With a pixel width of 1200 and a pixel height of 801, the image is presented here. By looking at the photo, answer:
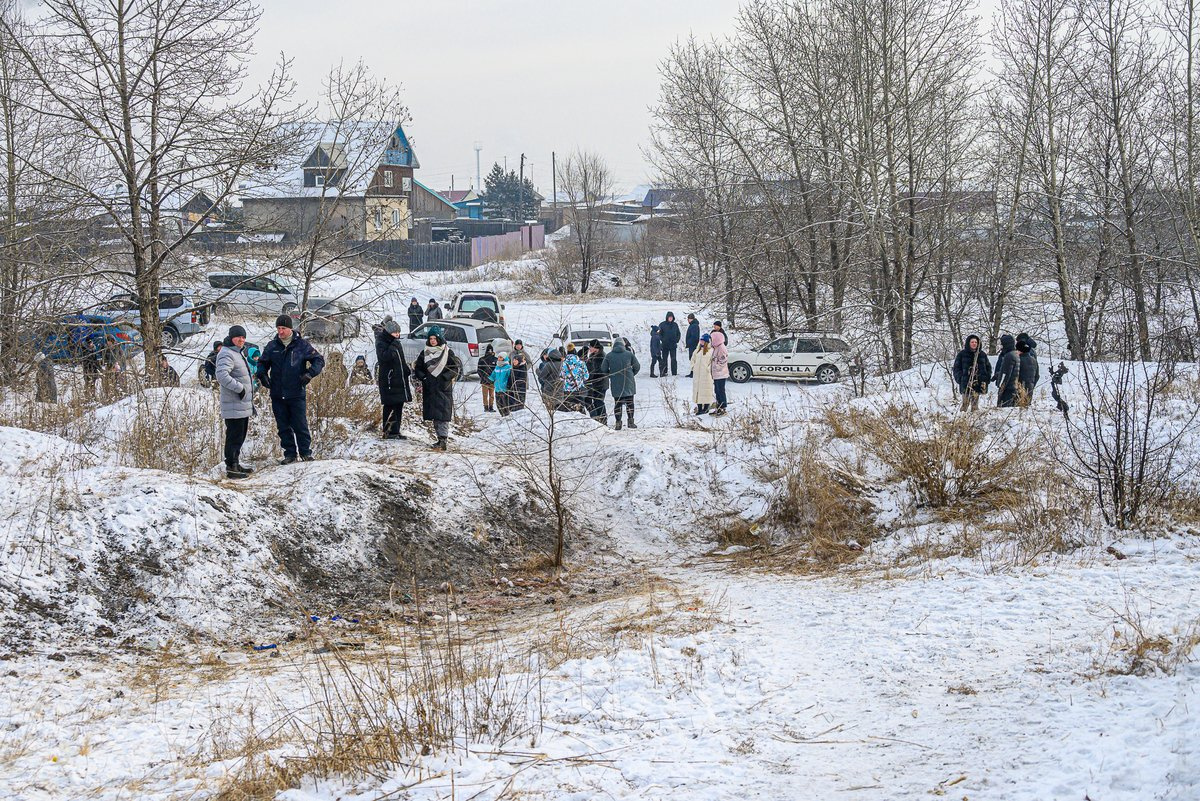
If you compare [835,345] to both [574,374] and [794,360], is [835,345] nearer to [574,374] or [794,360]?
[794,360]

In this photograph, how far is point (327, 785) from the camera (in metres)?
4.32

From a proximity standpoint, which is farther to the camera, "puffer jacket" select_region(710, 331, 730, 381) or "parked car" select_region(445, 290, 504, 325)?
"parked car" select_region(445, 290, 504, 325)

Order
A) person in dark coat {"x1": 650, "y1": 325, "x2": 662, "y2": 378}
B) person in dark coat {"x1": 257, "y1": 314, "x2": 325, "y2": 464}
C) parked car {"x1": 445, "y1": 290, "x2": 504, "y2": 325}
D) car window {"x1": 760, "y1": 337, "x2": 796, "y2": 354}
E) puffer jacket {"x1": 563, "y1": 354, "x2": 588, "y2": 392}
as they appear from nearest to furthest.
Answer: person in dark coat {"x1": 257, "y1": 314, "x2": 325, "y2": 464}, puffer jacket {"x1": 563, "y1": 354, "x2": 588, "y2": 392}, car window {"x1": 760, "y1": 337, "x2": 796, "y2": 354}, person in dark coat {"x1": 650, "y1": 325, "x2": 662, "y2": 378}, parked car {"x1": 445, "y1": 290, "x2": 504, "y2": 325}

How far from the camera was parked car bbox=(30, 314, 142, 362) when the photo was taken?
13.8m

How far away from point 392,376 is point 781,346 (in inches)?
562

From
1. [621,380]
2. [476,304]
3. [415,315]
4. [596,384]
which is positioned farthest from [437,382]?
[415,315]

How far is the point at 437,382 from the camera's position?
1209 centimetres

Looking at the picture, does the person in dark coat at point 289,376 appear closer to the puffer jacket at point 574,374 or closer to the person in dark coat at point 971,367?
the puffer jacket at point 574,374

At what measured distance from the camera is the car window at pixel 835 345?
2287 centimetres

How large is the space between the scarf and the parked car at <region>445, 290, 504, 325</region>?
14.6 m

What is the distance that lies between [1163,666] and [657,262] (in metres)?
50.0

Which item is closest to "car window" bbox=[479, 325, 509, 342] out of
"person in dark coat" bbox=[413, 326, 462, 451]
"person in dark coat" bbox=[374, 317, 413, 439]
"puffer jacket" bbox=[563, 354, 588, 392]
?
"puffer jacket" bbox=[563, 354, 588, 392]

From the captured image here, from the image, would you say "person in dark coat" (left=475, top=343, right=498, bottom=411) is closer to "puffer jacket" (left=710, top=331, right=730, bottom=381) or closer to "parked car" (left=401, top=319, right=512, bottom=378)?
"puffer jacket" (left=710, top=331, right=730, bottom=381)

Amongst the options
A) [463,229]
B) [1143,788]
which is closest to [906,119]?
[1143,788]
